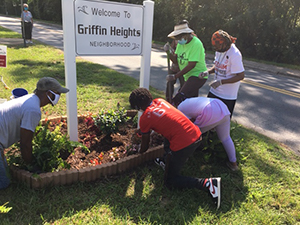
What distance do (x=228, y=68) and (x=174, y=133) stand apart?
1.35 meters

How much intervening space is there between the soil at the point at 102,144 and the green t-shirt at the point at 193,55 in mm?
1188

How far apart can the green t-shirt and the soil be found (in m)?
1.19

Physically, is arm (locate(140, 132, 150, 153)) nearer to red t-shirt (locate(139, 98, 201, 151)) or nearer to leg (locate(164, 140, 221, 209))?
red t-shirt (locate(139, 98, 201, 151))

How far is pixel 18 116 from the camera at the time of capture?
7.84 ft

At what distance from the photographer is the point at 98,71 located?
7.96m

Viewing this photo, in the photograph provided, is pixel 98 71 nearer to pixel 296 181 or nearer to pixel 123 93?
pixel 123 93

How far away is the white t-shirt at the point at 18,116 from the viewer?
2352 mm

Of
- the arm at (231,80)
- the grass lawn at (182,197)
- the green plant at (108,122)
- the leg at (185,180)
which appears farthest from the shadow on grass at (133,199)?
the arm at (231,80)

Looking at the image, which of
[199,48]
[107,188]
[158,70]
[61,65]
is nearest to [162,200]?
[107,188]

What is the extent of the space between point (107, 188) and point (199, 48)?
239cm

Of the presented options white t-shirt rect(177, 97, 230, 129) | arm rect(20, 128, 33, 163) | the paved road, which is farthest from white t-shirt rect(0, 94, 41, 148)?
the paved road

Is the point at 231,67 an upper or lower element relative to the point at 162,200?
upper

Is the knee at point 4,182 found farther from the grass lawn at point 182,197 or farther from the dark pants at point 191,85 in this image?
the dark pants at point 191,85

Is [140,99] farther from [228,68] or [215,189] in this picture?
[228,68]
